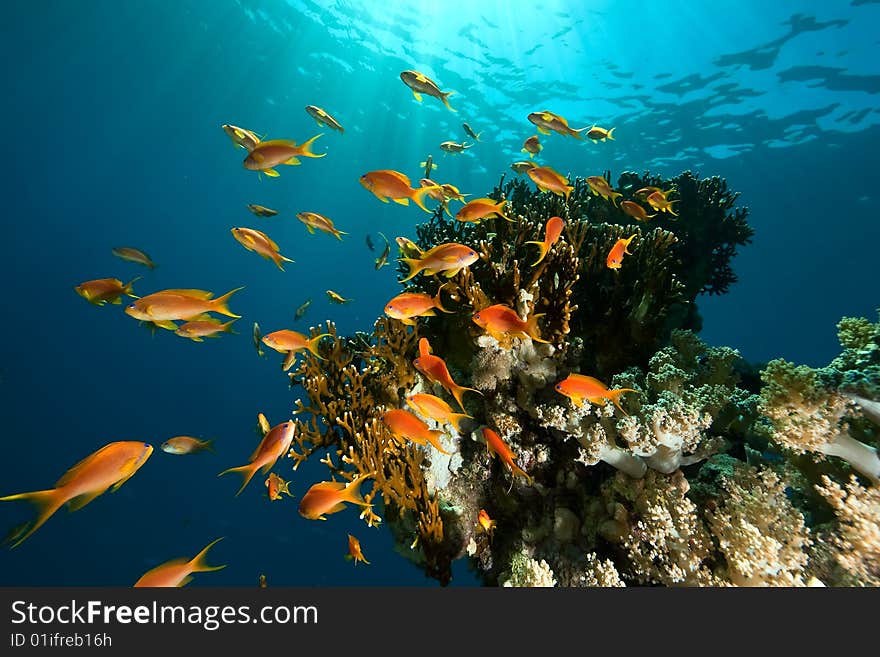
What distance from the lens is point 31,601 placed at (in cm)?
300

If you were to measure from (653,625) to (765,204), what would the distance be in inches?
1922

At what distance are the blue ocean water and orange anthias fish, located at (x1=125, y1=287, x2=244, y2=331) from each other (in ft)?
21.4

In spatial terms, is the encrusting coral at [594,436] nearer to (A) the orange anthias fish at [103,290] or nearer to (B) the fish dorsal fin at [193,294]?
(B) the fish dorsal fin at [193,294]

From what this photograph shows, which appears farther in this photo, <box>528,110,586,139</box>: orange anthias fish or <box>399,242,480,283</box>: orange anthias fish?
<box>528,110,586,139</box>: orange anthias fish

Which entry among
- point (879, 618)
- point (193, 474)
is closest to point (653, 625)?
point (879, 618)

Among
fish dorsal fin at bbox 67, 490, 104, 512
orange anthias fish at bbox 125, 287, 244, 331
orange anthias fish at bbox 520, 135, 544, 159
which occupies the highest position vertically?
orange anthias fish at bbox 520, 135, 544, 159

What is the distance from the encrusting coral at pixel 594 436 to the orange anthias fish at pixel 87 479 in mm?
1830

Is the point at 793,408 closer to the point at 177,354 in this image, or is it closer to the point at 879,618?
the point at 879,618

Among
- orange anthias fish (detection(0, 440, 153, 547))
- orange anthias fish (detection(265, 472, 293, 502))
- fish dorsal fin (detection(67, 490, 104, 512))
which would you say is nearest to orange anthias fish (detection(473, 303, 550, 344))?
orange anthias fish (detection(0, 440, 153, 547))

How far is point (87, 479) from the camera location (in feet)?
6.85

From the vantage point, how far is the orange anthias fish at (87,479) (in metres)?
1.94

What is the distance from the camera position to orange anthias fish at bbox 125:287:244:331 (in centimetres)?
324

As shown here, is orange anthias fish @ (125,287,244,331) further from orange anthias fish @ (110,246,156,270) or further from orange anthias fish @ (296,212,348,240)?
orange anthias fish @ (110,246,156,270)

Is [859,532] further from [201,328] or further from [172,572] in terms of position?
[201,328]
